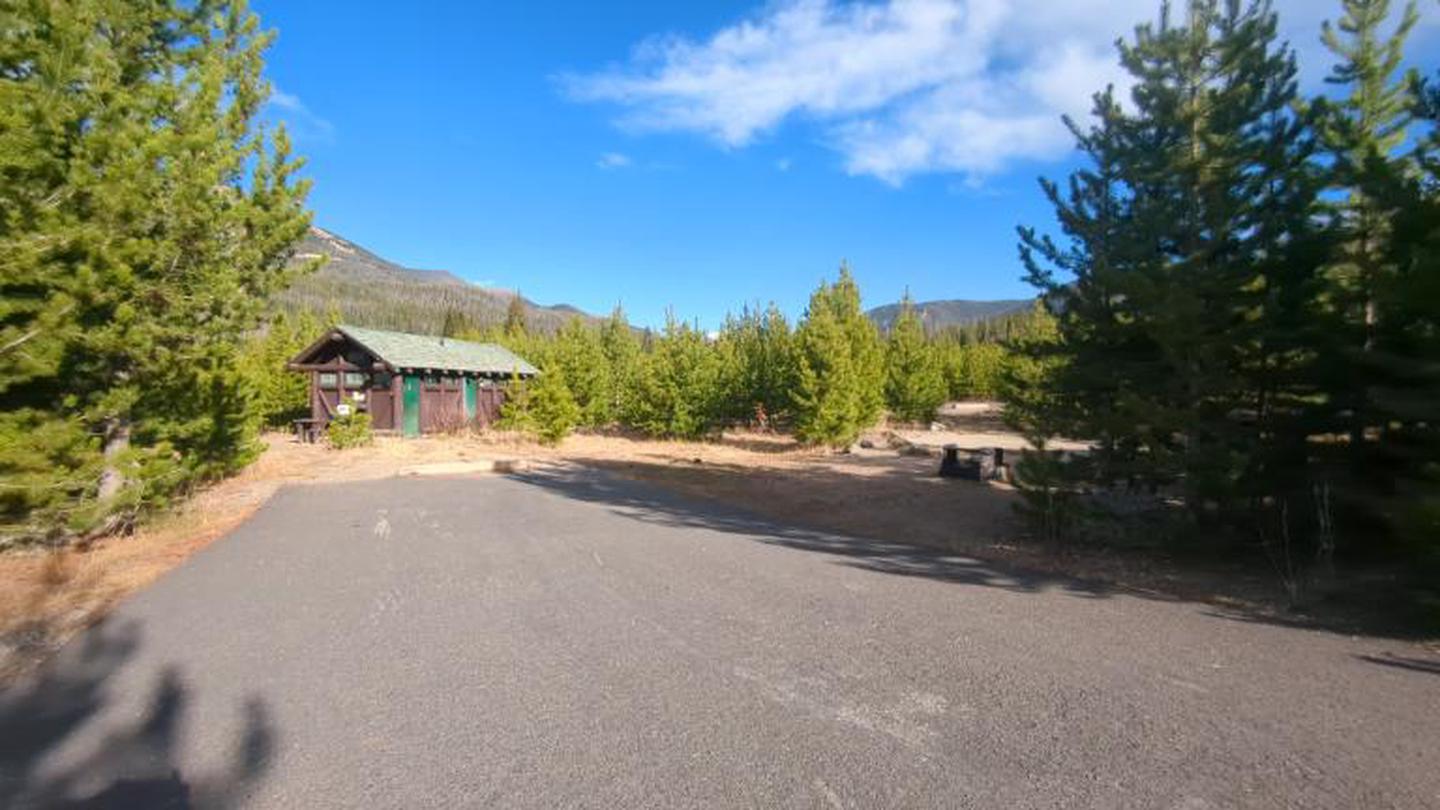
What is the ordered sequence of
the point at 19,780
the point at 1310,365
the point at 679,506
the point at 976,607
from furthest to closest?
the point at 679,506
the point at 1310,365
the point at 976,607
the point at 19,780

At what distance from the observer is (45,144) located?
249 inches

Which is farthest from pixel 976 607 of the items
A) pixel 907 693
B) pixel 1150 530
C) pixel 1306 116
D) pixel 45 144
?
pixel 45 144

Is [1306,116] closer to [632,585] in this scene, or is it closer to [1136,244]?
[1136,244]

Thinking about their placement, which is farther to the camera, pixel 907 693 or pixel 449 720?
pixel 907 693

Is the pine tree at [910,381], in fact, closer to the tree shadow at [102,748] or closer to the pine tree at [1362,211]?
the pine tree at [1362,211]

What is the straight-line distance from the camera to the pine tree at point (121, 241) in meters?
6.36

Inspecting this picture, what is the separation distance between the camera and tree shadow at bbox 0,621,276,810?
312 centimetres

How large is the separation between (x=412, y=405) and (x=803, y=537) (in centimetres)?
2264

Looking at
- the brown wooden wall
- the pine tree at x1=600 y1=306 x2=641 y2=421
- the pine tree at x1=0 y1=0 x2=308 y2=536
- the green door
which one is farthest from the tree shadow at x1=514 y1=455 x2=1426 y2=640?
the pine tree at x1=600 y1=306 x2=641 y2=421

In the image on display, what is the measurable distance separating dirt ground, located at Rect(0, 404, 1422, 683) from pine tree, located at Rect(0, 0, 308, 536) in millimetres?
783

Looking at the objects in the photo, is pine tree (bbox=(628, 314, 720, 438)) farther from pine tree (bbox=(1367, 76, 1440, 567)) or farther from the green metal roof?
pine tree (bbox=(1367, 76, 1440, 567))

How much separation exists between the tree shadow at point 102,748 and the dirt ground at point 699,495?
715 millimetres

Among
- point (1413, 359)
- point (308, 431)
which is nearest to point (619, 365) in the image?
point (308, 431)

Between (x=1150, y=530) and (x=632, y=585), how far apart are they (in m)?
6.37
